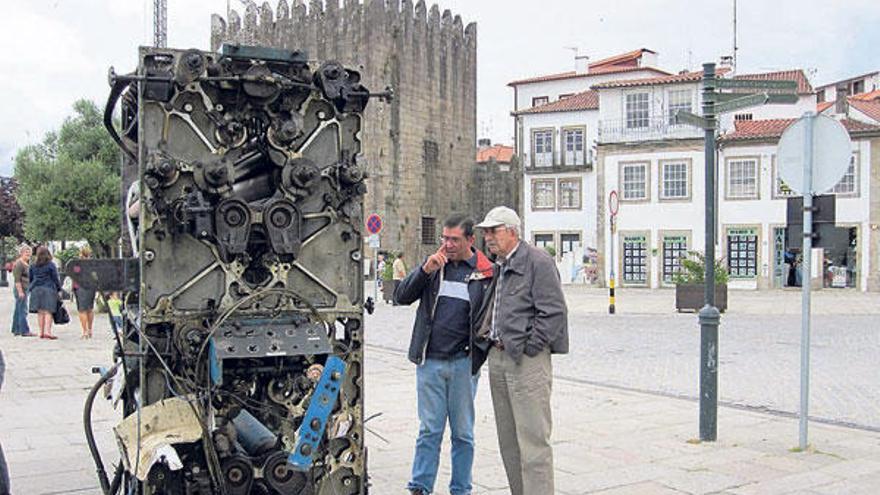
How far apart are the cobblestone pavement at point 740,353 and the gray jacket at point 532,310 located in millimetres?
5109

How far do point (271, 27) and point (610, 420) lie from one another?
1934 inches

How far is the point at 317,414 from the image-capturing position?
5.32 meters

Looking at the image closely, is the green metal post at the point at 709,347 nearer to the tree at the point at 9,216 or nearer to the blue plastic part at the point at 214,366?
the blue plastic part at the point at 214,366

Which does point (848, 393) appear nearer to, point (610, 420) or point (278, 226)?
point (610, 420)

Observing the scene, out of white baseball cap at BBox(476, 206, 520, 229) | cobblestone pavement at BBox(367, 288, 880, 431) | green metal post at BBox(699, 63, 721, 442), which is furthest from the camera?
A: cobblestone pavement at BBox(367, 288, 880, 431)

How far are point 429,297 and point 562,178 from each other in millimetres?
41663

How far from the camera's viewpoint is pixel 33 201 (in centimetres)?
2606

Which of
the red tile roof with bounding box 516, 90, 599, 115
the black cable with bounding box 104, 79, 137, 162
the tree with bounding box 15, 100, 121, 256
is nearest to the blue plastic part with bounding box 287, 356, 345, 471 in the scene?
the black cable with bounding box 104, 79, 137, 162

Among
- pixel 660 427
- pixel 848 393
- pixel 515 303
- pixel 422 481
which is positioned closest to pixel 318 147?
pixel 515 303

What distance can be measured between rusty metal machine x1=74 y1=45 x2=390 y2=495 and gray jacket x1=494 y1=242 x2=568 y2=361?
36.0 inches

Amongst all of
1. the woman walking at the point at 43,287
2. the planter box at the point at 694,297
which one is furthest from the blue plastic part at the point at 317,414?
the planter box at the point at 694,297

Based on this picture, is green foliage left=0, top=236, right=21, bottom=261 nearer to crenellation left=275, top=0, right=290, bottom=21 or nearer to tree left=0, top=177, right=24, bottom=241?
tree left=0, top=177, right=24, bottom=241

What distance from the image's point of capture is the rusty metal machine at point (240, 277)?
5316 millimetres

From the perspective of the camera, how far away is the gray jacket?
572 cm
